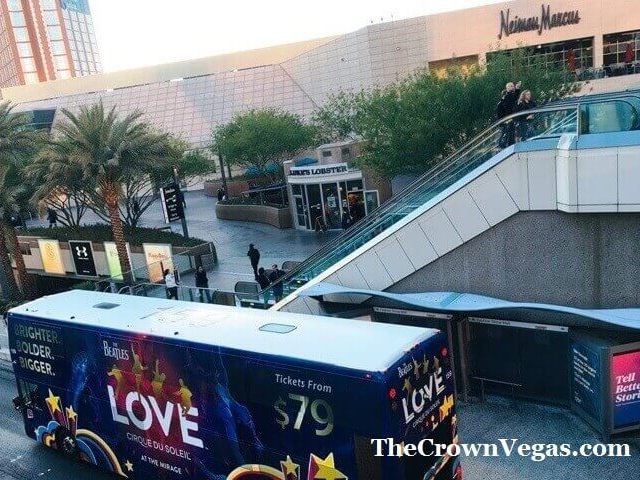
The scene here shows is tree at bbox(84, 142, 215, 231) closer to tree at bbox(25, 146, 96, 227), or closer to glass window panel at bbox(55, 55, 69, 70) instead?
tree at bbox(25, 146, 96, 227)

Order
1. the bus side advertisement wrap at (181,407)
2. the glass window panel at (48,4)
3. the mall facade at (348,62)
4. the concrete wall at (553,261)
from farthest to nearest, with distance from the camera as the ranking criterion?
the glass window panel at (48,4) → the mall facade at (348,62) → the concrete wall at (553,261) → the bus side advertisement wrap at (181,407)

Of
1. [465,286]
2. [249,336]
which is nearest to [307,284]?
[465,286]

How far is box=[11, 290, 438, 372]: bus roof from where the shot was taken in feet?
24.2

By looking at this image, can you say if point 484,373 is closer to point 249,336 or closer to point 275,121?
point 249,336

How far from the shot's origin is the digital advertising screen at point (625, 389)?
10.0m

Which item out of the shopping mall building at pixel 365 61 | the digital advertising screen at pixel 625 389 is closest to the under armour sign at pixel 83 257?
the shopping mall building at pixel 365 61

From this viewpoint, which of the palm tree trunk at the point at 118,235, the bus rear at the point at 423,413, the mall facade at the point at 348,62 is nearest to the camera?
the bus rear at the point at 423,413

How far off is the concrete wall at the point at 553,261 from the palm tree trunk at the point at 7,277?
23188 millimetres

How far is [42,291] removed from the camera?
29.6m

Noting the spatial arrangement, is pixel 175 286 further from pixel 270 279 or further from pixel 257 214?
pixel 257 214

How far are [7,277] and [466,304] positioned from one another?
24.6 meters

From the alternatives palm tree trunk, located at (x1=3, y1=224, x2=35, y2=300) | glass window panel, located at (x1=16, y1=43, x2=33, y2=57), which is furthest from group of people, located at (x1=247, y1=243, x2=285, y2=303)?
glass window panel, located at (x1=16, y1=43, x2=33, y2=57)

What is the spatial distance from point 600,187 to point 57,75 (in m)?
136

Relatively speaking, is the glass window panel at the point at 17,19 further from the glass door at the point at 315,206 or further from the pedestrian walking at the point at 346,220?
the pedestrian walking at the point at 346,220
